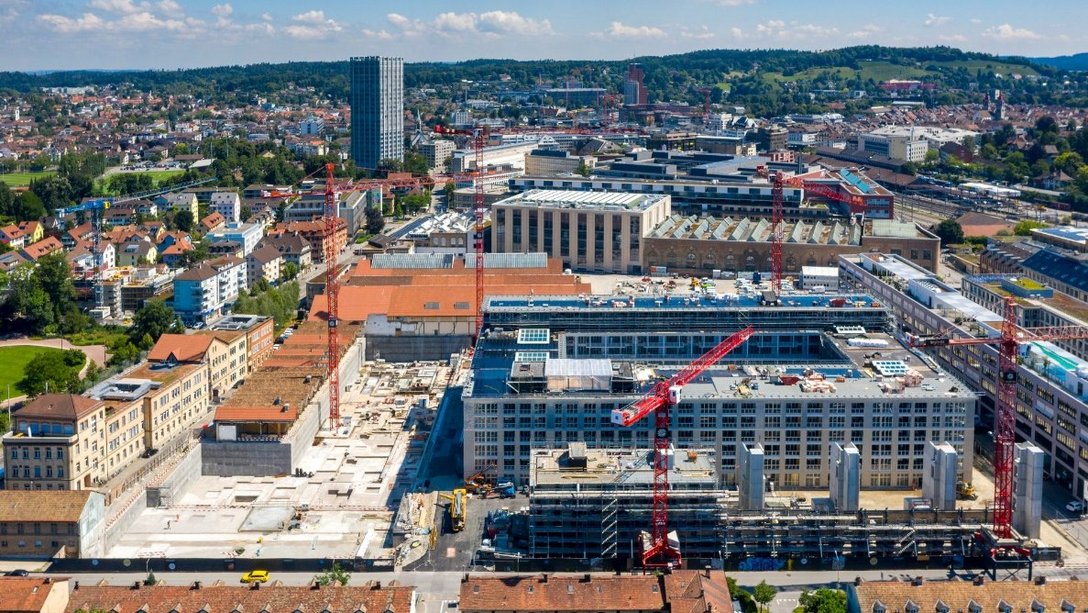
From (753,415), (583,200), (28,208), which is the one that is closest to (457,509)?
(753,415)

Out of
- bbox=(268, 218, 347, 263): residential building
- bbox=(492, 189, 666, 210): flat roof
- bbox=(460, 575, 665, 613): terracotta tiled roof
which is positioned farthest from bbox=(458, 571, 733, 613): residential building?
bbox=(268, 218, 347, 263): residential building

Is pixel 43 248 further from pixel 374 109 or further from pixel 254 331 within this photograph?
pixel 374 109

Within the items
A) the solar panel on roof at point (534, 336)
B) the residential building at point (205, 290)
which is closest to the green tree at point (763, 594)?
the solar panel on roof at point (534, 336)

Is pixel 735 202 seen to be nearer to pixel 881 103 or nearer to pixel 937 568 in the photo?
pixel 937 568

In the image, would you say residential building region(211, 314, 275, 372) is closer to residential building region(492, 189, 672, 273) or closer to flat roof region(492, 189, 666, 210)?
residential building region(492, 189, 672, 273)

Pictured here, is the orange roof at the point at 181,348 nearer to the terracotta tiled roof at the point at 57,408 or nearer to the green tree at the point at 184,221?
the terracotta tiled roof at the point at 57,408

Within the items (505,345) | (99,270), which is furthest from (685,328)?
(99,270)
